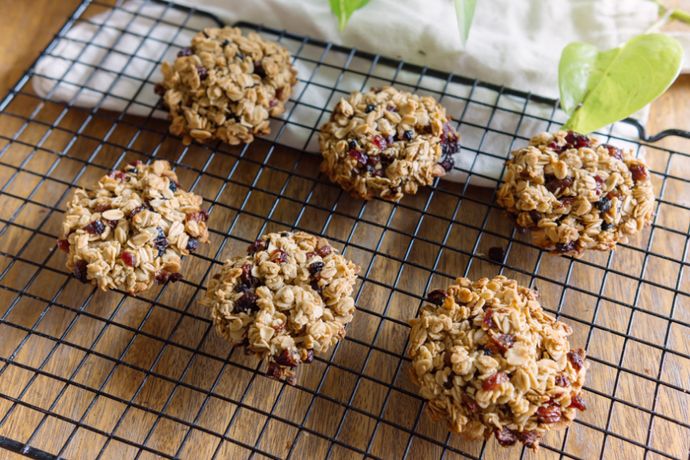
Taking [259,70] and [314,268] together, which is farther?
[259,70]

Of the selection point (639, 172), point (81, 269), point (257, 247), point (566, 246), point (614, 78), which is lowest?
point (81, 269)

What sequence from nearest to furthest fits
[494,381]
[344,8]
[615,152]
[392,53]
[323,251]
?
1. [494,381]
2. [323,251]
3. [615,152]
4. [344,8]
5. [392,53]

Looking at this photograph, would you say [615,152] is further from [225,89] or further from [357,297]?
[225,89]

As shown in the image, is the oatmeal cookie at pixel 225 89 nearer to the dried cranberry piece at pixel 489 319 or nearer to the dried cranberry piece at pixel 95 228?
the dried cranberry piece at pixel 95 228

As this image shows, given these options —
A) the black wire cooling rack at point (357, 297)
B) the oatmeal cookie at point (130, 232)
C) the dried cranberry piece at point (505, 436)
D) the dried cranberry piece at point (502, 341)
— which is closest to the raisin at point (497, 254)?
the black wire cooling rack at point (357, 297)

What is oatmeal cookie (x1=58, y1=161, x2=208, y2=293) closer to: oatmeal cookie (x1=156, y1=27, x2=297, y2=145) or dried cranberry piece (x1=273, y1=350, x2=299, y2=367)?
oatmeal cookie (x1=156, y1=27, x2=297, y2=145)

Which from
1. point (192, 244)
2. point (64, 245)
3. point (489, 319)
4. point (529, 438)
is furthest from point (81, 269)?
point (529, 438)

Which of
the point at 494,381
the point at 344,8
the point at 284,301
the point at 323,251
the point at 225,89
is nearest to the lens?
the point at 494,381

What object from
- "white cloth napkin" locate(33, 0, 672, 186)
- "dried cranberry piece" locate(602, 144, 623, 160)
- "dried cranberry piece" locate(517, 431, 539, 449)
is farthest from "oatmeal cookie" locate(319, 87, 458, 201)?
"dried cranberry piece" locate(517, 431, 539, 449)
